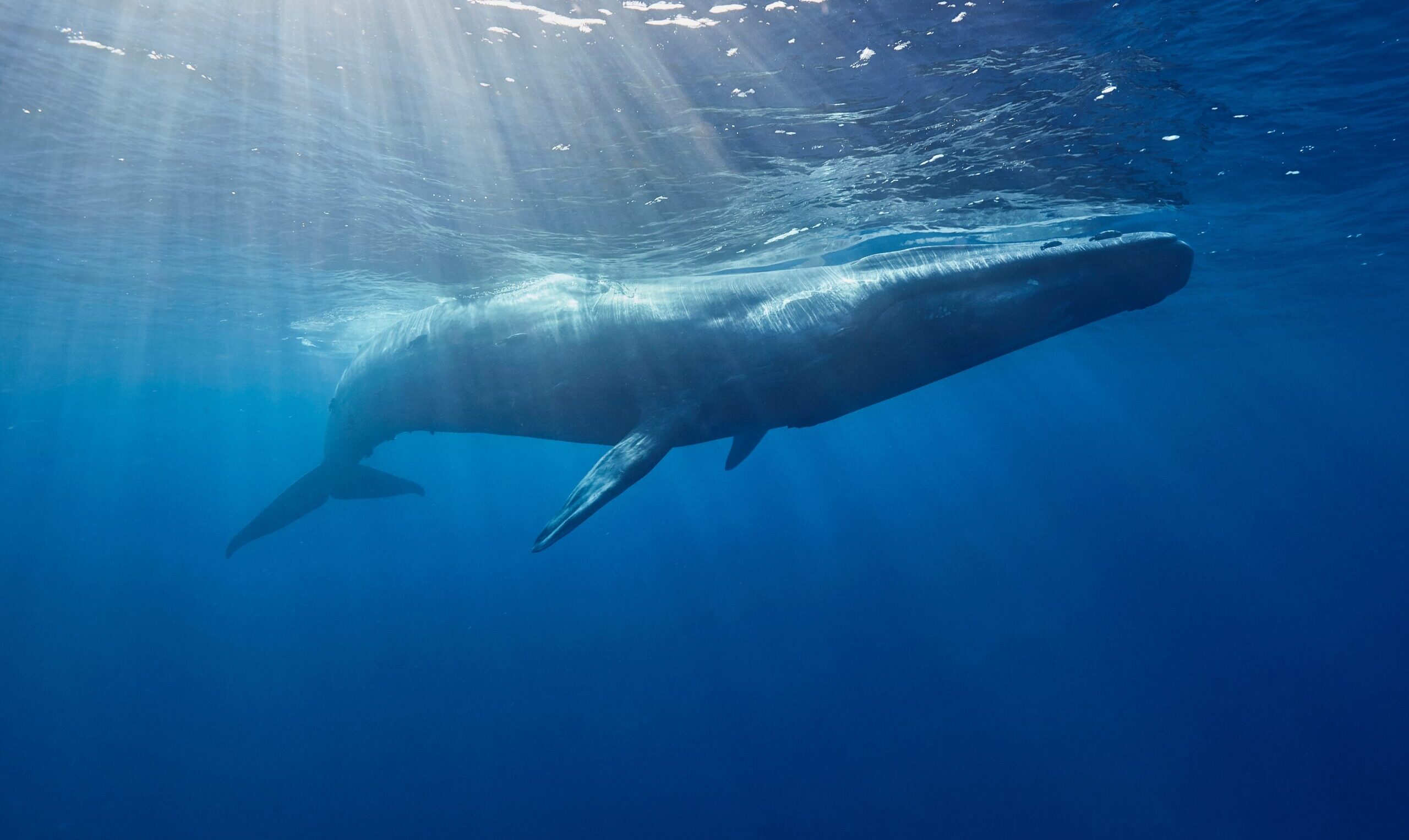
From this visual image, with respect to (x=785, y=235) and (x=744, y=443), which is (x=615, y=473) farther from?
A: (x=785, y=235)

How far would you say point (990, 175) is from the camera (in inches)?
520

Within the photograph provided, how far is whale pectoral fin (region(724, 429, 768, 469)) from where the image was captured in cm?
525

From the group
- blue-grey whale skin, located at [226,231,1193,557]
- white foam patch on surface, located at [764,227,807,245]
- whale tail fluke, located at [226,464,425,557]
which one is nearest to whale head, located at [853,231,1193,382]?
blue-grey whale skin, located at [226,231,1193,557]

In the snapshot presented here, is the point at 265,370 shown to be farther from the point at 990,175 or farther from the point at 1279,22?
the point at 1279,22

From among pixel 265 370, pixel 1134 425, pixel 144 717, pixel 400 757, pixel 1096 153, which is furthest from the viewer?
pixel 1134 425

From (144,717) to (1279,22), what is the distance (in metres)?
35.2

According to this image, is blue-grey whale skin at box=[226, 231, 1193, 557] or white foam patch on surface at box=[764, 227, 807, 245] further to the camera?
white foam patch on surface at box=[764, 227, 807, 245]

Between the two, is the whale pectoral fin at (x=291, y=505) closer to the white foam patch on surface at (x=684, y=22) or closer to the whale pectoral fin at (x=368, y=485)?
the whale pectoral fin at (x=368, y=485)

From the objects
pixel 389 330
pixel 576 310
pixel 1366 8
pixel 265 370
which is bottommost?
pixel 265 370

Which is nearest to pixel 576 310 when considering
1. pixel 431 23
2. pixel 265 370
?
pixel 431 23

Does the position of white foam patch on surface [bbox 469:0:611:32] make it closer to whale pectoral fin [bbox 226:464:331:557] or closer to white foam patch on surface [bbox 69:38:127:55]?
white foam patch on surface [bbox 69:38:127:55]

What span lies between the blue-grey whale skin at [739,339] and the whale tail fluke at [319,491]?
3.13 metres

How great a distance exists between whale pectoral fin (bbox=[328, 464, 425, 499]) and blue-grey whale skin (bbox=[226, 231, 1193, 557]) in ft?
10.1

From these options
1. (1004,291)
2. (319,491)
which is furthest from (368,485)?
(1004,291)
